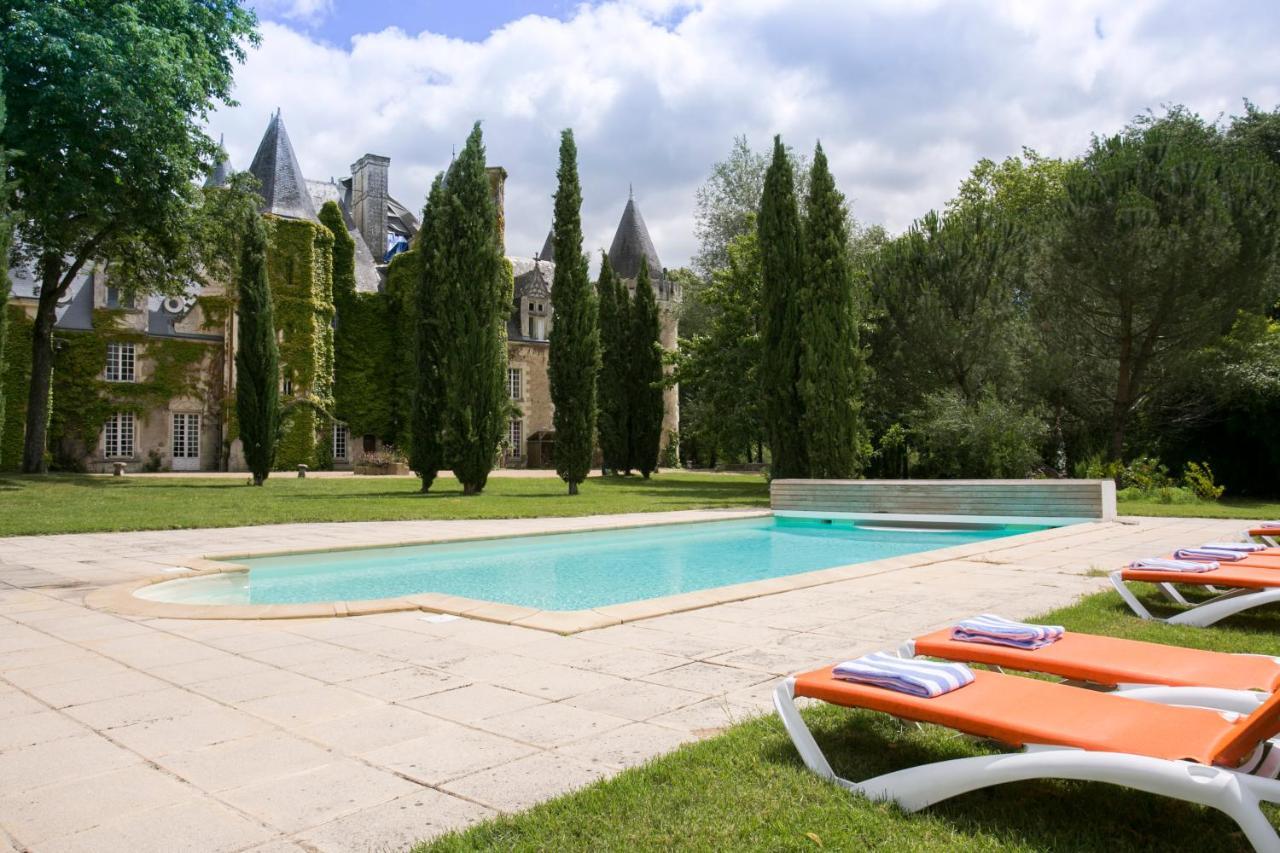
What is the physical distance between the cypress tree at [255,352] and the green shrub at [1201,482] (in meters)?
23.4

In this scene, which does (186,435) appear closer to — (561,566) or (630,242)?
(630,242)

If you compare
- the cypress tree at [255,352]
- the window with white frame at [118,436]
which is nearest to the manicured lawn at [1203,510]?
the cypress tree at [255,352]

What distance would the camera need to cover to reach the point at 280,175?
38438 millimetres

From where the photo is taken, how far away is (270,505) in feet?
54.1

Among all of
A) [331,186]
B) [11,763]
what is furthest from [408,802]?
[331,186]

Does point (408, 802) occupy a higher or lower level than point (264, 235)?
lower

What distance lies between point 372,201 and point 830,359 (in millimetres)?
35142

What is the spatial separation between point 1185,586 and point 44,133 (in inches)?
A: 989

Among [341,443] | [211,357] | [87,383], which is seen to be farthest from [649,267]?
[87,383]

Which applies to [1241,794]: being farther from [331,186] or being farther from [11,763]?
[331,186]

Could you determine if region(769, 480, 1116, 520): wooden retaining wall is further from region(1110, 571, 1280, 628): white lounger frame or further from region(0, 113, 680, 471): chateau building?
region(0, 113, 680, 471): chateau building

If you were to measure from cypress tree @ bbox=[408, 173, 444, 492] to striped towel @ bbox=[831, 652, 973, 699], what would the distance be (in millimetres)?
19411

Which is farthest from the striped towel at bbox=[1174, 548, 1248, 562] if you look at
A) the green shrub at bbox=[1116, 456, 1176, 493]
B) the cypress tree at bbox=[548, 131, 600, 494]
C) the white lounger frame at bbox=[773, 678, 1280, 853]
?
the cypress tree at bbox=[548, 131, 600, 494]

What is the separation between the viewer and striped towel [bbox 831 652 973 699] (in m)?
2.83
